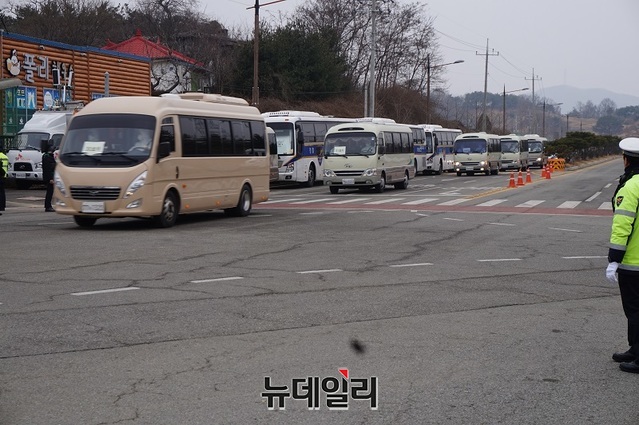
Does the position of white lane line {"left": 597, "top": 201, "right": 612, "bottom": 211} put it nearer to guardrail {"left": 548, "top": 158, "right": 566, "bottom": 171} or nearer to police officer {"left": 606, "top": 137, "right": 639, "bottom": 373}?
police officer {"left": 606, "top": 137, "right": 639, "bottom": 373}

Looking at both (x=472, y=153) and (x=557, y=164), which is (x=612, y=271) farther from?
(x=557, y=164)

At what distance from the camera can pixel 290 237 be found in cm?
1750

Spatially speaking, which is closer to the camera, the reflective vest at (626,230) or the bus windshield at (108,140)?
the reflective vest at (626,230)

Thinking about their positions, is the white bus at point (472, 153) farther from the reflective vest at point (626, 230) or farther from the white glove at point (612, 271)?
the white glove at point (612, 271)

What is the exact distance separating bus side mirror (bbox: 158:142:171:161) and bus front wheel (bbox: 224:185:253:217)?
4066 mm

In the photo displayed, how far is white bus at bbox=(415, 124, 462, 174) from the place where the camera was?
5594 cm

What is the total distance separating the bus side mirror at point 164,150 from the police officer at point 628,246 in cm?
1267

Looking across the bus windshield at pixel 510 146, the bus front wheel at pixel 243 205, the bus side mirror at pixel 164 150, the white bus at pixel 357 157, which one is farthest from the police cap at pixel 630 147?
the bus windshield at pixel 510 146

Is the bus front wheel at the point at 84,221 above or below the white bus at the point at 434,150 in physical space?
below

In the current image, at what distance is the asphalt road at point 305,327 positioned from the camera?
6.24 meters

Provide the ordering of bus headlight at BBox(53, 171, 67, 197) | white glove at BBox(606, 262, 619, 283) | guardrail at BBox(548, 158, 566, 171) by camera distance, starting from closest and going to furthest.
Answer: white glove at BBox(606, 262, 619, 283) → bus headlight at BBox(53, 171, 67, 197) → guardrail at BBox(548, 158, 566, 171)

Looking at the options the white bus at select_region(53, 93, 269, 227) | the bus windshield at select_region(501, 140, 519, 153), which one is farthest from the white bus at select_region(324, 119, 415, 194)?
the bus windshield at select_region(501, 140, 519, 153)

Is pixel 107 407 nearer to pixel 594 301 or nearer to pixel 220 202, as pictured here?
pixel 594 301

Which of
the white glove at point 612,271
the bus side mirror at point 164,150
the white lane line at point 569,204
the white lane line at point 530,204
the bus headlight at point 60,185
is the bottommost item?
the white lane line at point 569,204
